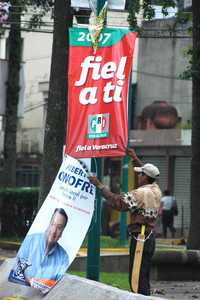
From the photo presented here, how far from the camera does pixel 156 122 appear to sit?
110ft

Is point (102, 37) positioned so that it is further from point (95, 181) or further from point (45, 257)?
point (45, 257)

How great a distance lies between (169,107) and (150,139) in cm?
158

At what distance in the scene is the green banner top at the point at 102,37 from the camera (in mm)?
8996

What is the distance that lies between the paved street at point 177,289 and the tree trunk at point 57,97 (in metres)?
2.64

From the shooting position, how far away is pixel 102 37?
9117mm

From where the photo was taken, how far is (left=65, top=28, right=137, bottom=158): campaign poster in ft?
28.7

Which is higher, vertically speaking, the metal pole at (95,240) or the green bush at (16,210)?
the metal pole at (95,240)

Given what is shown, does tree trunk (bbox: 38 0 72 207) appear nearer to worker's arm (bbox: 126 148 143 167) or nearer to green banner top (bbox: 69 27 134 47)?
green banner top (bbox: 69 27 134 47)

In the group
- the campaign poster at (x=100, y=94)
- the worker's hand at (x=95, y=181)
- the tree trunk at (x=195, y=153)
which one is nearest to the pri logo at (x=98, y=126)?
the campaign poster at (x=100, y=94)

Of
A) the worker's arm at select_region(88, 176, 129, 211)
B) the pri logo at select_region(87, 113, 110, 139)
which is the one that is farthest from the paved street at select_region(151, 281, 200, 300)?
the pri logo at select_region(87, 113, 110, 139)

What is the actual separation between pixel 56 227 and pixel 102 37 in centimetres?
227

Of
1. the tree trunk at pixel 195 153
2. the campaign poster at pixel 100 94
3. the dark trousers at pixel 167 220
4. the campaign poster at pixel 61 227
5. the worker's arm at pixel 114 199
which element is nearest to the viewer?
the worker's arm at pixel 114 199

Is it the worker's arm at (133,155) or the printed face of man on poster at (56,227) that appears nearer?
the printed face of man on poster at (56,227)

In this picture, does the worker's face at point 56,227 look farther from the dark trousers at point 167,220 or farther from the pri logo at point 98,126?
the dark trousers at point 167,220
